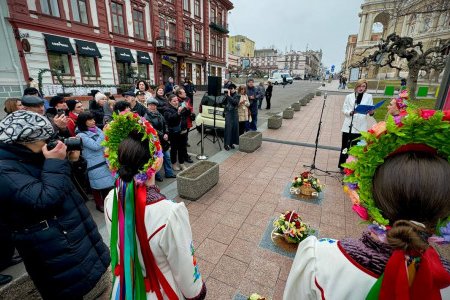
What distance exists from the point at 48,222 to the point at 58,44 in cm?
1713

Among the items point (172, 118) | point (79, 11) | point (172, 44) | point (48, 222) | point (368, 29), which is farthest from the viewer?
point (368, 29)

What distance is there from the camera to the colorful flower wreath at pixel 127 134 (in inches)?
54.9

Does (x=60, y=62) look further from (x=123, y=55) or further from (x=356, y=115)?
(x=356, y=115)

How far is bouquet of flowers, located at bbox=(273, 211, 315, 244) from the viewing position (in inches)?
119

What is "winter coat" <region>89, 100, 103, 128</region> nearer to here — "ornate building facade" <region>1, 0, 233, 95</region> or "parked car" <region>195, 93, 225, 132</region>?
"parked car" <region>195, 93, 225, 132</region>

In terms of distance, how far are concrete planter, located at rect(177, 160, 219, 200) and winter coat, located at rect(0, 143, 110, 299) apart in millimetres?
2329

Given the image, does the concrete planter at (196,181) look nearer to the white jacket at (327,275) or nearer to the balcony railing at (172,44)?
the white jacket at (327,275)

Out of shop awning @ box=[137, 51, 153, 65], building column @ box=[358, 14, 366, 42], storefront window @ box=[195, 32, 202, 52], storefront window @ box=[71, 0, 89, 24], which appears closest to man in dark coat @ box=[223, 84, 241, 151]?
storefront window @ box=[71, 0, 89, 24]

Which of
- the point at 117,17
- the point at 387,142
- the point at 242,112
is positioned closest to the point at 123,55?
the point at 117,17

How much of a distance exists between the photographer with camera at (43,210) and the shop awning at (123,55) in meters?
19.4

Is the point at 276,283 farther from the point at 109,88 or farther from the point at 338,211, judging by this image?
the point at 109,88

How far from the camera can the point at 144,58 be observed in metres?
20.4

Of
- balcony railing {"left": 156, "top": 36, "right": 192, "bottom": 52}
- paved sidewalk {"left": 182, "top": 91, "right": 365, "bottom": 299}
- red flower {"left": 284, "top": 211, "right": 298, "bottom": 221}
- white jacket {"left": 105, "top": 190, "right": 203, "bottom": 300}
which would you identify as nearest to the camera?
white jacket {"left": 105, "top": 190, "right": 203, "bottom": 300}

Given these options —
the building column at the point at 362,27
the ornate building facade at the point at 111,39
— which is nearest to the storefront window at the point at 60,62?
the ornate building facade at the point at 111,39
